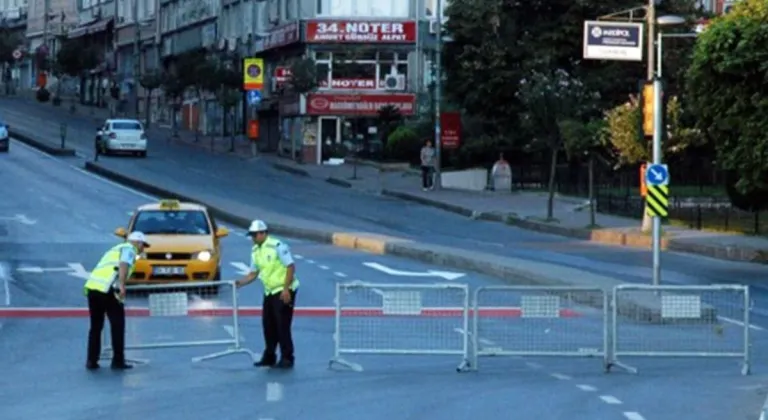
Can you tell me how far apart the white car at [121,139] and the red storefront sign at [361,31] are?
10821mm

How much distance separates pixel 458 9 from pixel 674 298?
2080 inches

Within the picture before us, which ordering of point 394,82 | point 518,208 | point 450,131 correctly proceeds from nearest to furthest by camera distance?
1. point 518,208
2. point 450,131
3. point 394,82

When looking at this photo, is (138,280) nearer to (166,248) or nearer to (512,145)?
(166,248)

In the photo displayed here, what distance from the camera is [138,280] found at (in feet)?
98.1

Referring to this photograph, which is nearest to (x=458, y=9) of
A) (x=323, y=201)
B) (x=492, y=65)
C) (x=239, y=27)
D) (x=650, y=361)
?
(x=492, y=65)

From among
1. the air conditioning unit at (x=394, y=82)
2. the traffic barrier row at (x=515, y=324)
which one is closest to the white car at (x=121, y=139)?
the air conditioning unit at (x=394, y=82)

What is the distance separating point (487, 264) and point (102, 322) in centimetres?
1471

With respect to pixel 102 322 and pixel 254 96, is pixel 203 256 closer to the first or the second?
pixel 102 322

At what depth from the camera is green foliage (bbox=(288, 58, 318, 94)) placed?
254ft

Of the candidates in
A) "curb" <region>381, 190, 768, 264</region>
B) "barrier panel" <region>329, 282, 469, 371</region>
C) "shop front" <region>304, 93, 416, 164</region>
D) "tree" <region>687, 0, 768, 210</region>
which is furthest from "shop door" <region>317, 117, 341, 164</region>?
"barrier panel" <region>329, 282, 469, 371</region>

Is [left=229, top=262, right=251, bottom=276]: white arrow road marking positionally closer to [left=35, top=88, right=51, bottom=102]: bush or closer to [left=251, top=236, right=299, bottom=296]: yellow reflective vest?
[left=251, top=236, right=299, bottom=296]: yellow reflective vest

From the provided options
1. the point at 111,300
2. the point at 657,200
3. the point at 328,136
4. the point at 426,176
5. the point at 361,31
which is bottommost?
the point at 426,176

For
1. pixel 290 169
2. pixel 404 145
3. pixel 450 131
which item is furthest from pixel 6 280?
pixel 404 145

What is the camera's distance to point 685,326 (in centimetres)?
1988
